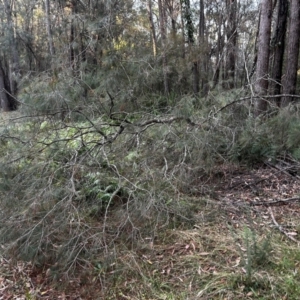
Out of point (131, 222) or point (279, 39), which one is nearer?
point (131, 222)

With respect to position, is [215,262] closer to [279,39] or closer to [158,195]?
[158,195]

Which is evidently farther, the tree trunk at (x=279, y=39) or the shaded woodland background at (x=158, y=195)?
the tree trunk at (x=279, y=39)

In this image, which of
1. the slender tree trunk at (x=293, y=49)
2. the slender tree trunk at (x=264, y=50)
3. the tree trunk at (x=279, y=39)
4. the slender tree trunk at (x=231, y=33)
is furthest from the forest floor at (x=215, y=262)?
the slender tree trunk at (x=231, y=33)

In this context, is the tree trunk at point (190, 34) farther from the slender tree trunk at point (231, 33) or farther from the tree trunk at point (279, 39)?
the tree trunk at point (279, 39)

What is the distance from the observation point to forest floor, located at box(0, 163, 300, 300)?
6.75 feet

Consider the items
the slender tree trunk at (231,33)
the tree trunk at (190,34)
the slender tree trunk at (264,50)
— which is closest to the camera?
the slender tree trunk at (264,50)

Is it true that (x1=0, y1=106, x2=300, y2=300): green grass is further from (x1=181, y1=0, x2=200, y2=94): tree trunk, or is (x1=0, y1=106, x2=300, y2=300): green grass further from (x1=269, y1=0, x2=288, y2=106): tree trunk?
(x1=181, y1=0, x2=200, y2=94): tree trunk

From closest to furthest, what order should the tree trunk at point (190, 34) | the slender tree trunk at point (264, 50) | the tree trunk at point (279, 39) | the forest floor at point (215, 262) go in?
the forest floor at point (215, 262) → the slender tree trunk at point (264, 50) → the tree trunk at point (279, 39) → the tree trunk at point (190, 34)

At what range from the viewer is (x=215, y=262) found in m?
2.34

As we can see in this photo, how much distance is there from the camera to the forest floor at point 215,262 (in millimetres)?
2059

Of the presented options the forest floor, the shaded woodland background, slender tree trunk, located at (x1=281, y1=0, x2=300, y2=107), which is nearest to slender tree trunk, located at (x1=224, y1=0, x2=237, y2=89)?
the shaded woodland background

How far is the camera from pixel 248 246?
2.14 m

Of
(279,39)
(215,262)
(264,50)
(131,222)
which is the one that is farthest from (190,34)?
(215,262)

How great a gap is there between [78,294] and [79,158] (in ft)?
4.74
